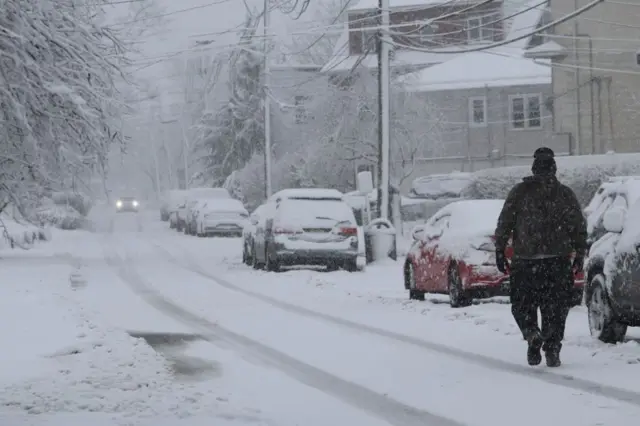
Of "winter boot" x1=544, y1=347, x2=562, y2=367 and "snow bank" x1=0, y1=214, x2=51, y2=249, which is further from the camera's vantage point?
"snow bank" x1=0, y1=214, x2=51, y2=249

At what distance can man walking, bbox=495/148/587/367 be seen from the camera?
1089 centimetres

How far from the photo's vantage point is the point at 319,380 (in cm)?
1059

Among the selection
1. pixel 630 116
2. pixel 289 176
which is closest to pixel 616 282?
pixel 630 116

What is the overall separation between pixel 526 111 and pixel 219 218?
69.0ft

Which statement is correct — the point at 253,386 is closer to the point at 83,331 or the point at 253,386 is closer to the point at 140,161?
the point at 83,331

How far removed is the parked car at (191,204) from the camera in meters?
51.7

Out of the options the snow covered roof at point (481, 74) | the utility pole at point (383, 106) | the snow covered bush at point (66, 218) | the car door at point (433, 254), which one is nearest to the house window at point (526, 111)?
the snow covered roof at point (481, 74)

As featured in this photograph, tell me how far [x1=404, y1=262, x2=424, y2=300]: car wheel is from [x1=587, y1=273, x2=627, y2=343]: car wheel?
6772mm

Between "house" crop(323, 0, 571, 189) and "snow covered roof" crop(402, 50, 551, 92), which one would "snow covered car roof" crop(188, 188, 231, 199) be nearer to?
"house" crop(323, 0, 571, 189)

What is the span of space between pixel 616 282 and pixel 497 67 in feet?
172

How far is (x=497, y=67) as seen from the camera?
63531mm

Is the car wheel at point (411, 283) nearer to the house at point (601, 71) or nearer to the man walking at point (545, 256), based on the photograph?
the man walking at point (545, 256)

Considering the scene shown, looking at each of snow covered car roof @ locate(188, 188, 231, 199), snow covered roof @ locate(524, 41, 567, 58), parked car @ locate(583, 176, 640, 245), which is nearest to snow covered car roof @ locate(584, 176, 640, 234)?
parked car @ locate(583, 176, 640, 245)

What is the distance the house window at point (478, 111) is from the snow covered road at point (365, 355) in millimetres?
39477
